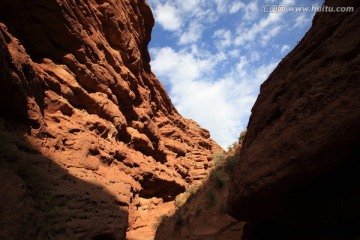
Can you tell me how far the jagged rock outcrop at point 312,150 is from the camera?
3316mm

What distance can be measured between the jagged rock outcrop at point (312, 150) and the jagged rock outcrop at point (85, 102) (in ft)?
14.3

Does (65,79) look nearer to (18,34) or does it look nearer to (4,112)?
(18,34)

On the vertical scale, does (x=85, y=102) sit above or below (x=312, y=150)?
above

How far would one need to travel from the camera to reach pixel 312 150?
11.1 feet

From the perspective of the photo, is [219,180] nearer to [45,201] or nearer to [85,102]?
[45,201]

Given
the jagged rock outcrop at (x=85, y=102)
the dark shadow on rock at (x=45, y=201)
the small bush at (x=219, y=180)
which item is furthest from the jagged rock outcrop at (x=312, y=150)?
the small bush at (x=219, y=180)

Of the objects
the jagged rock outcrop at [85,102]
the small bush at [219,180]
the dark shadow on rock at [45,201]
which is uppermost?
the jagged rock outcrop at [85,102]

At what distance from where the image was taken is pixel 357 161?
3320mm

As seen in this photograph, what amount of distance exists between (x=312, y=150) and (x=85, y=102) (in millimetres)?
11789

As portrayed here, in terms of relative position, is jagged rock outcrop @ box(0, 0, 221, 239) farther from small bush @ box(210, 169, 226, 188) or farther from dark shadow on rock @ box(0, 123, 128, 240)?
small bush @ box(210, 169, 226, 188)

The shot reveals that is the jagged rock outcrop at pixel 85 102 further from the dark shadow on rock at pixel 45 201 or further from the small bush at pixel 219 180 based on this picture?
the small bush at pixel 219 180

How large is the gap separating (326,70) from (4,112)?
29.2 ft

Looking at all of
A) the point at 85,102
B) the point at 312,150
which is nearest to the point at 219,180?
the point at 312,150

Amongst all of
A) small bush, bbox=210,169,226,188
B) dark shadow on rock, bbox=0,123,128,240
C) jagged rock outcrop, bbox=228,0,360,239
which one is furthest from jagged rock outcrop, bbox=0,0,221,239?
jagged rock outcrop, bbox=228,0,360,239
